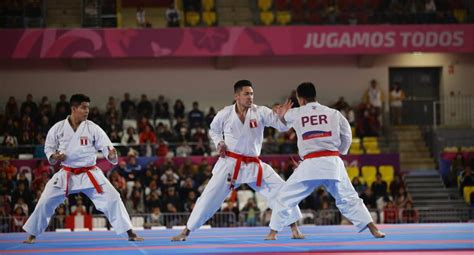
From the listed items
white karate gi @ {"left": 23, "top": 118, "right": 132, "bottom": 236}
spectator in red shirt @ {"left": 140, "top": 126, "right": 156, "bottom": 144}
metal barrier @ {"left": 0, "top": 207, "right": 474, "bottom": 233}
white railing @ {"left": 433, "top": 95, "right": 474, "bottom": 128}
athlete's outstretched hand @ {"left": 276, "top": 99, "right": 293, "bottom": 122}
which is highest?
white railing @ {"left": 433, "top": 95, "right": 474, "bottom": 128}

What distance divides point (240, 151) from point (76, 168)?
6.85 feet

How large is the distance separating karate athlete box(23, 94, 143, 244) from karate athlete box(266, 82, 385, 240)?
2.23m

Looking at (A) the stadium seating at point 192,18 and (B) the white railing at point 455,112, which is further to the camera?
(B) the white railing at point 455,112

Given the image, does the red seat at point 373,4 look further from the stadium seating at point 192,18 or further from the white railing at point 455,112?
the stadium seating at point 192,18

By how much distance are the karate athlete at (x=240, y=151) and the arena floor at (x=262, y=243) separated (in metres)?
0.55

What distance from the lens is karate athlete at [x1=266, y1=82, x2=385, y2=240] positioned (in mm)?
10070

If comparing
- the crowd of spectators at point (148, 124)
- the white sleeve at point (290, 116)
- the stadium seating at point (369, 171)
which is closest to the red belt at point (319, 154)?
the white sleeve at point (290, 116)

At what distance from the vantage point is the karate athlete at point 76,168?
10861 millimetres

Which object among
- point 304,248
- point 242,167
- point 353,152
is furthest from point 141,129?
point 304,248

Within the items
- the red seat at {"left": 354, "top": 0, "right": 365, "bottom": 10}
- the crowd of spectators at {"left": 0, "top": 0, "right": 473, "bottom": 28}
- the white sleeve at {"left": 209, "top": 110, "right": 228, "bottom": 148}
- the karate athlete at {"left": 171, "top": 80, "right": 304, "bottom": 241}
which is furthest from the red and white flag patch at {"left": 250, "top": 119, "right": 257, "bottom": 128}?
the red seat at {"left": 354, "top": 0, "right": 365, "bottom": 10}

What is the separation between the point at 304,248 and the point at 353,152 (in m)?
13.3

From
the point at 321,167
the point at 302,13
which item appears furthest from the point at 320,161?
the point at 302,13

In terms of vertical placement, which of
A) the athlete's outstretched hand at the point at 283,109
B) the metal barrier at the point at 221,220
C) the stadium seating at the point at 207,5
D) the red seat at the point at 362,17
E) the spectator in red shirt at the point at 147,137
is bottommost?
the metal barrier at the point at 221,220

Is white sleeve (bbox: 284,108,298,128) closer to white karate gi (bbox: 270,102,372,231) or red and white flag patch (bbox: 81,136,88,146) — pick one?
white karate gi (bbox: 270,102,372,231)
